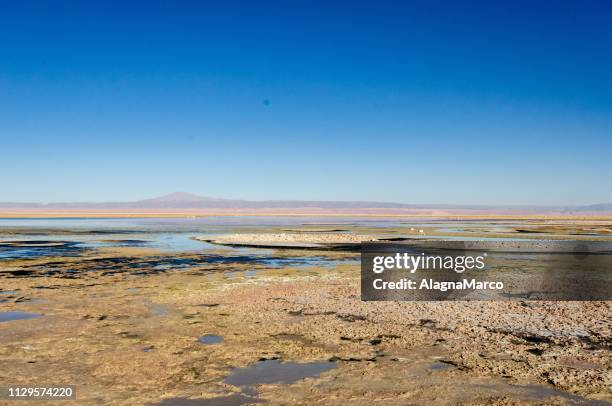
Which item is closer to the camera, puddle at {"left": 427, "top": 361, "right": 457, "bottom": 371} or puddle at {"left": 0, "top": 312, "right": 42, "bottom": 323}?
puddle at {"left": 427, "top": 361, "right": 457, "bottom": 371}

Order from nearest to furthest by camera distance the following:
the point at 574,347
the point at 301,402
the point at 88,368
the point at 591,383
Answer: the point at 301,402
the point at 591,383
the point at 88,368
the point at 574,347

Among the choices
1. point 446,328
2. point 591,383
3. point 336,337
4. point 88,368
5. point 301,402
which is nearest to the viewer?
point 301,402

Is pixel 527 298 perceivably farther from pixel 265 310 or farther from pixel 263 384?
pixel 263 384

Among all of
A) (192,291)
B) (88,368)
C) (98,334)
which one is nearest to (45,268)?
(192,291)

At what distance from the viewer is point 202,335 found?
986 centimetres

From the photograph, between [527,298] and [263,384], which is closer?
[263,384]

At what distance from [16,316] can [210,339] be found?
5089 mm

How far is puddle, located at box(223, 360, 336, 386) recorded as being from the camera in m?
7.30

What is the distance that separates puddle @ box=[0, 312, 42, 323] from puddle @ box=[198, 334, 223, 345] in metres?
4.40

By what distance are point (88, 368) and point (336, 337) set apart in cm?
428

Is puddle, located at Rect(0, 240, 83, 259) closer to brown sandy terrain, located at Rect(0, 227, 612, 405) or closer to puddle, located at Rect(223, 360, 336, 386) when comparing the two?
brown sandy terrain, located at Rect(0, 227, 612, 405)

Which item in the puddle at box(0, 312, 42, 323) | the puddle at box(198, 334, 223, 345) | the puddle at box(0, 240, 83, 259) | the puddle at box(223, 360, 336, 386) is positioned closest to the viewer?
the puddle at box(223, 360, 336, 386)

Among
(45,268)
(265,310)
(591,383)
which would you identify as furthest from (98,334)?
(45,268)

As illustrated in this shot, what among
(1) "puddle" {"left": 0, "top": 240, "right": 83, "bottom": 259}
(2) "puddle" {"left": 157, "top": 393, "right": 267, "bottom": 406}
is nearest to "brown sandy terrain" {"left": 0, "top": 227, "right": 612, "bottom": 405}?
(2) "puddle" {"left": 157, "top": 393, "right": 267, "bottom": 406}
